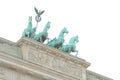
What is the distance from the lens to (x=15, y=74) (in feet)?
72.5

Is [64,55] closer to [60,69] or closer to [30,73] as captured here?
[60,69]

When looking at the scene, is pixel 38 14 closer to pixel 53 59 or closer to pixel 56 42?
pixel 56 42

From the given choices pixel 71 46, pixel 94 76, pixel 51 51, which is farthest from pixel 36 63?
pixel 94 76

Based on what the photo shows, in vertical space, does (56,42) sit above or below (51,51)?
above

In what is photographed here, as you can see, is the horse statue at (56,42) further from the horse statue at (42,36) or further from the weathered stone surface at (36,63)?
the weathered stone surface at (36,63)

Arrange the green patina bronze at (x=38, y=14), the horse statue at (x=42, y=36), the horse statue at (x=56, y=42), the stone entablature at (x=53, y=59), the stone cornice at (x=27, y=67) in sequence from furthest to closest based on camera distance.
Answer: the green patina bronze at (x=38, y=14), the horse statue at (x=56, y=42), the horse statue at (x=42, y=36), the stone entablature at (x=53, y=59), the stone cornice at (x=27, y=67)

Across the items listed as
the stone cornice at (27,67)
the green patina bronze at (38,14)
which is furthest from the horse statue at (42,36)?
the stone cornice at (27,67)

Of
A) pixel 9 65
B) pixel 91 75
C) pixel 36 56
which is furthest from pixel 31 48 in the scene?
pixel 91 75

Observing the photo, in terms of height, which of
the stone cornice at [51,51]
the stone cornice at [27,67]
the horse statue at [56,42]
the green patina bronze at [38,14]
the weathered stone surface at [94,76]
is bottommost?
the stone cornice at [27,67]

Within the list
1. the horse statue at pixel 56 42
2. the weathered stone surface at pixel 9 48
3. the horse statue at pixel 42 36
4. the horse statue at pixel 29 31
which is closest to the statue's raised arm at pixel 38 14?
the horse statue at pixel 29 31

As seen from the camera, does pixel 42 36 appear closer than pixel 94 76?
Yes

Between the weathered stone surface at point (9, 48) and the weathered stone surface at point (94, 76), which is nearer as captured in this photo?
the weathered stone surface at point (9, 48)

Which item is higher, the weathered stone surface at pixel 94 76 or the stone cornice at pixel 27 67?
the weathered stone surface at pixel 94 76

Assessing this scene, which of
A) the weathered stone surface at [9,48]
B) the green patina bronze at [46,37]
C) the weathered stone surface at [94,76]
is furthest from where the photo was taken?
the weathered stone surface at [94,76]
